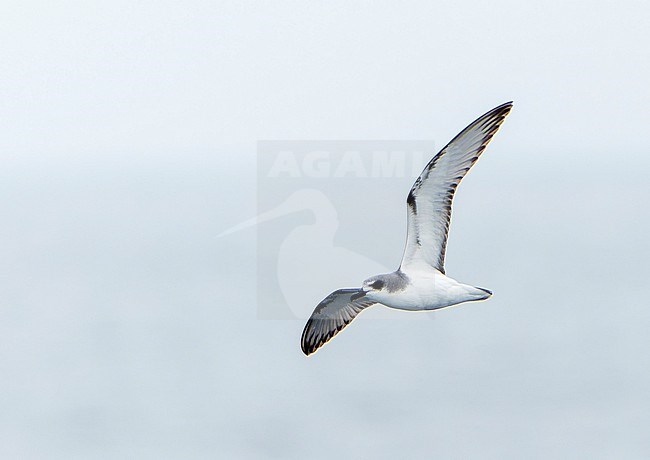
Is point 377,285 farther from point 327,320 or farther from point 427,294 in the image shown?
point 327,320

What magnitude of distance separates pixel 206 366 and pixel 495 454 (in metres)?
59.3

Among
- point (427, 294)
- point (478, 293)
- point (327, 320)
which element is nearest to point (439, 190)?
point (427, 294)

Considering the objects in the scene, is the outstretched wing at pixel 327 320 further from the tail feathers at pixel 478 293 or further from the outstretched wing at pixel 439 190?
the tail feathers at pixel 478 293

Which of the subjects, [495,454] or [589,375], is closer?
[495,454]

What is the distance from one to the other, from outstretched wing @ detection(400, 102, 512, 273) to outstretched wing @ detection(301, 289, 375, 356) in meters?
2.47

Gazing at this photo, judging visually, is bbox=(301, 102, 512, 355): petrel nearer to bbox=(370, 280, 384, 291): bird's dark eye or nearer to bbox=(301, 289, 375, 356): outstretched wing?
bbox=(370, 280, 384, 291): bird's dark eye

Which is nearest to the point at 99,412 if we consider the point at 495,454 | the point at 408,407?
the point at 408,407

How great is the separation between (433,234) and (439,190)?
0.98 meters

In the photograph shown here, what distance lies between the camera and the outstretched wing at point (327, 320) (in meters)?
19.8

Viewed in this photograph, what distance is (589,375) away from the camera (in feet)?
510

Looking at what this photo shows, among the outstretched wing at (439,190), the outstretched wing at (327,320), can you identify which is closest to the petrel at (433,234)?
the outstretched wing at (439,190)

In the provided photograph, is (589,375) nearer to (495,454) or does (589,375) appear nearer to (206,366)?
(495,454)

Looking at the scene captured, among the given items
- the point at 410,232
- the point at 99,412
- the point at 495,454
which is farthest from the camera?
the point at 99,412

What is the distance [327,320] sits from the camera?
65.8 ft
